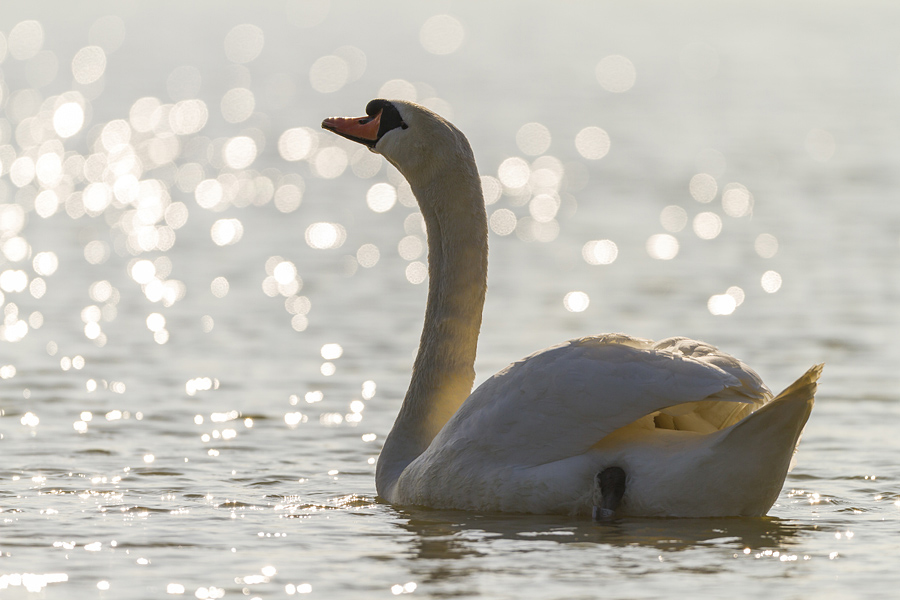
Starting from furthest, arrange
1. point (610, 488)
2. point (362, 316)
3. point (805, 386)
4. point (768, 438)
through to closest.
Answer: point (362, 316) → point (610, 488) → point (768, 438) → point (805, 386)

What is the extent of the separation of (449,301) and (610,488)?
7.46 ft

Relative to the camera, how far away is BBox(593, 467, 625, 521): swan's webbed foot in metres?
7.94

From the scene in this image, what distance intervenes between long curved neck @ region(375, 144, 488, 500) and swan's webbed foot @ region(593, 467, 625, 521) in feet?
6.26

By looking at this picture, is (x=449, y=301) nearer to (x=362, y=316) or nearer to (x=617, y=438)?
(x=617, y=438)

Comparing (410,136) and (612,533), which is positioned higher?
(410,136)

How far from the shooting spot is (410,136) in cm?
982

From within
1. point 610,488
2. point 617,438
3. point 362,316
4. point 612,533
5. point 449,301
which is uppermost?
point 362,316

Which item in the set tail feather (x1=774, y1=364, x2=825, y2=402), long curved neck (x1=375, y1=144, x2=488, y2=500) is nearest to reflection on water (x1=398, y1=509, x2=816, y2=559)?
tail feather (x1=774, y1=364, x2=825, y2=402)

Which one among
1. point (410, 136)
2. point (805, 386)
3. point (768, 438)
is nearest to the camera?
point (805, 386)

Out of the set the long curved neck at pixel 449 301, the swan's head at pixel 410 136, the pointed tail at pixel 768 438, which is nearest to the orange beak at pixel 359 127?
the swan's head at pixel 410 136

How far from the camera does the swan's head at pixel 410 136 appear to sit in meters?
9.79

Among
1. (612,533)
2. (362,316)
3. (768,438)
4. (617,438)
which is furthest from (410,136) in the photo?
(362,316)

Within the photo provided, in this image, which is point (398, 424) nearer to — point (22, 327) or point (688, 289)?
point (22, 327)

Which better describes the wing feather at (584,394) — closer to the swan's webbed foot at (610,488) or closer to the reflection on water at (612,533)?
the swan's webbed foot at (610,488)
